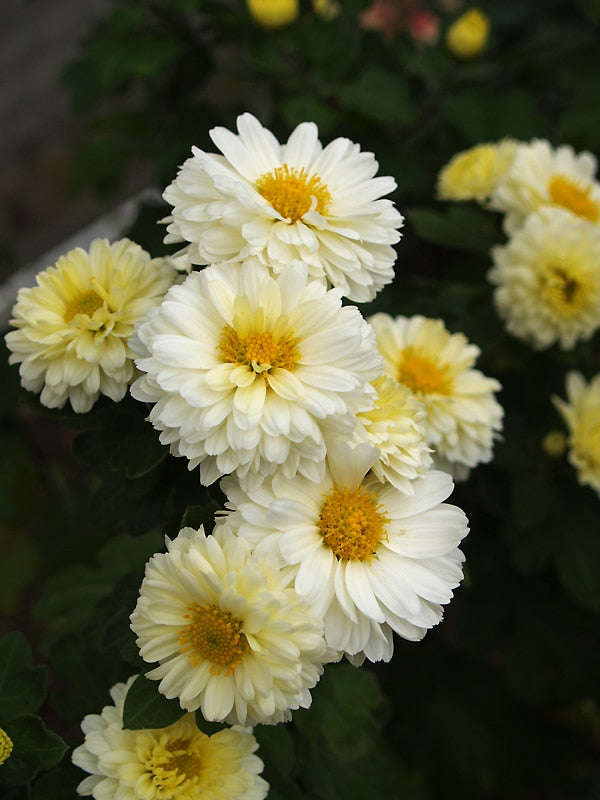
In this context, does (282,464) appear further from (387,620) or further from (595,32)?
(595,32)

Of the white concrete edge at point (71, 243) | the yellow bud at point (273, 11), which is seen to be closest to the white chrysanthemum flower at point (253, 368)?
the yellow bud at point (273, 11)

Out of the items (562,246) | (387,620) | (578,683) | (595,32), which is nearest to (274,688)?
(387,620)

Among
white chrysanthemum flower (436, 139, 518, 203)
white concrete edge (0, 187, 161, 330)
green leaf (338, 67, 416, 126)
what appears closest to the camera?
white chrysanthemum flower (436, 139, 518, 203)

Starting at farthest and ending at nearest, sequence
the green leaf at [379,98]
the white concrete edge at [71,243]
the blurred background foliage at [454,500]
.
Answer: the white concrete edge at [71,243], the green leaf at [379,98], the blurred background foliage at [454,500]

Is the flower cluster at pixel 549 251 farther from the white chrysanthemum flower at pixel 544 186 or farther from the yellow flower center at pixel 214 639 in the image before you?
the yellow flower center at pixel 214 639

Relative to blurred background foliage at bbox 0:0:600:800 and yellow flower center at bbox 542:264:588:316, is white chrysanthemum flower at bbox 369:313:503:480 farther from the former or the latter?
yellow flower center at bbox 542:264:588:316

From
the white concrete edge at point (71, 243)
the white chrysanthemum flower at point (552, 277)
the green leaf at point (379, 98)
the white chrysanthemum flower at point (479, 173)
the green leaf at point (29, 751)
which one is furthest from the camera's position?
the white concrete edge at point (71, 243)

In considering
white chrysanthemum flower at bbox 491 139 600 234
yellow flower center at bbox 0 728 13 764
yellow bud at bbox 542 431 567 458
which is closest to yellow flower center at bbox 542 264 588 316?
white chrysanthemum flower at bbox 491 139 600 234
